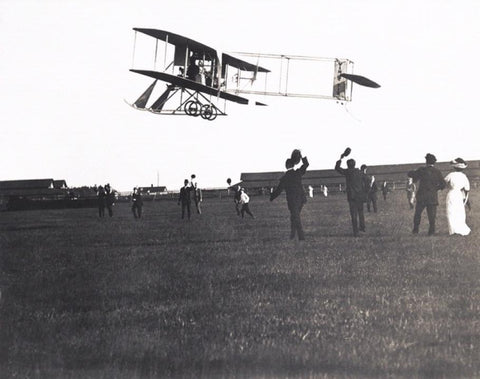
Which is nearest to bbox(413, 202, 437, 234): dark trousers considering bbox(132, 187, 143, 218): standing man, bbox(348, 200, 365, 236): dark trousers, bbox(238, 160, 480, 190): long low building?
bbox(348, 200, 365, 236): dark trousers

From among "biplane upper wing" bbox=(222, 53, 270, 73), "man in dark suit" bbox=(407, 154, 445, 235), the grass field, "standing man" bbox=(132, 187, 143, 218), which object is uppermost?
"biplane upper wing" bbox=(222, 53, 270, 73)

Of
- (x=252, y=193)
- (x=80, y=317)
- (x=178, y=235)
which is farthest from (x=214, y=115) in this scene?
(x=252, y=193)

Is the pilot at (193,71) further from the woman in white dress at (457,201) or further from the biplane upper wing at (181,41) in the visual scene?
the woman in white dress at (457,201)

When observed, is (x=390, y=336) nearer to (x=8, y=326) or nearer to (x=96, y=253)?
(x=8, y=326)

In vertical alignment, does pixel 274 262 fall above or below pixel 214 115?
below

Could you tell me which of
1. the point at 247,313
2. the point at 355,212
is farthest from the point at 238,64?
the point at 247,313

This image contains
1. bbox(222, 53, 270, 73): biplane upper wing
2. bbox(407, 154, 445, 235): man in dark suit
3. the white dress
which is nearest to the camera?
the white dress

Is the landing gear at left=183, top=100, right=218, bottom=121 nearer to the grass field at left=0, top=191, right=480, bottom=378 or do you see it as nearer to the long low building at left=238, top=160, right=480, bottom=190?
the grass field at left=0, top=191, right=480, bottom=378

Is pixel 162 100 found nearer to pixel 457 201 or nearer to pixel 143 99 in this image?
pixel 143 99
